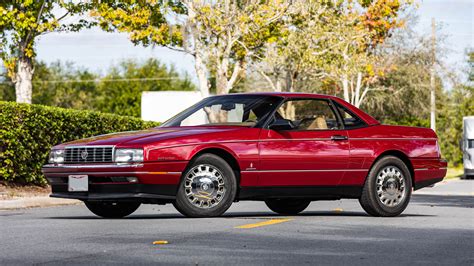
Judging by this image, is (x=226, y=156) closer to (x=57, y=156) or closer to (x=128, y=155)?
(x=128, y=155)

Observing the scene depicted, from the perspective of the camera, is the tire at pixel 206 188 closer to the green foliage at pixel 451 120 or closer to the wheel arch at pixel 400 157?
the wheel arch at pixel 400 157

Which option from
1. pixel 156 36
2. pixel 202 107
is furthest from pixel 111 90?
pixel 202 107

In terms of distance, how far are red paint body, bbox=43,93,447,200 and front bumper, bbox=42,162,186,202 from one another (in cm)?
1

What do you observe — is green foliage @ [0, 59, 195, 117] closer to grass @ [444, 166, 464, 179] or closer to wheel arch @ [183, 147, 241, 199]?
grass @ [444, 166, 464, 179]

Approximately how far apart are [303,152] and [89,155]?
2639 millimetres

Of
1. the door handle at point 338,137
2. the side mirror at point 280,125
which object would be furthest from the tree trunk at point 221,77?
the side mirror at point 280,125

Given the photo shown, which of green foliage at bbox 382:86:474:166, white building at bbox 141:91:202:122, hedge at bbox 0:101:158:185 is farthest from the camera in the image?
green foliage at bbox 382:86:474:166

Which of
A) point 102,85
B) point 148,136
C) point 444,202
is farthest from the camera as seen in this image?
point 102,85

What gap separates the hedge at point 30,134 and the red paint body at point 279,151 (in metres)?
6.95

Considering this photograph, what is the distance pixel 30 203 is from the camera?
16578 mm

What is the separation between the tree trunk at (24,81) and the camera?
29156 millimetres

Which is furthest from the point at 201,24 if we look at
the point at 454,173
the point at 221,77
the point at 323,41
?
the point at 454,173

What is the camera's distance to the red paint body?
11719 mm

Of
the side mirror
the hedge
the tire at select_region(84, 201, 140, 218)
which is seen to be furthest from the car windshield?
the hedge
